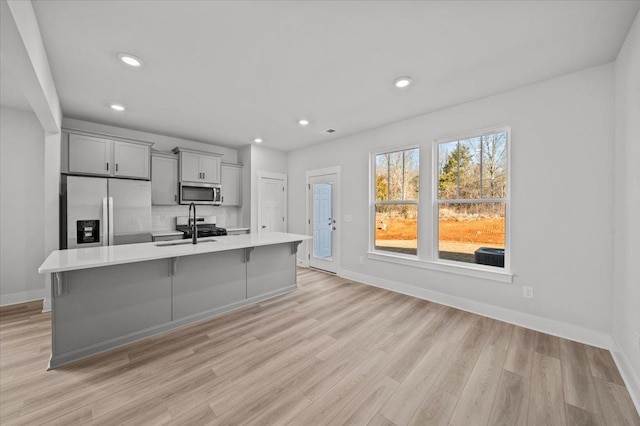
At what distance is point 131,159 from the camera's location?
4.00 metres

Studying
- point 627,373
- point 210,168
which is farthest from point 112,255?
point 627,373

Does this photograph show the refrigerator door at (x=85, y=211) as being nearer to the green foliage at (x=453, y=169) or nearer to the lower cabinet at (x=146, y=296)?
the lower cabinet at (x=146, y=296)

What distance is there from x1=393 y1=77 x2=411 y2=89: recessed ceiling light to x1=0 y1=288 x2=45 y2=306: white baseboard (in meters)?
5.48

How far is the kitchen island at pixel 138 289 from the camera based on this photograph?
6.89 feet

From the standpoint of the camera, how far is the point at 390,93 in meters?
2.99

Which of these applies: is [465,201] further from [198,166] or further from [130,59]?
[198,166]

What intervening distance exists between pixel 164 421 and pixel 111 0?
2.67 metres

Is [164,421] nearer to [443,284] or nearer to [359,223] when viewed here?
[443,284]

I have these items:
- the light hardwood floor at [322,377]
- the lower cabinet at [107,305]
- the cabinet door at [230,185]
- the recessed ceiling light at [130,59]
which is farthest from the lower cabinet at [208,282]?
the cabinet door at [230,185]

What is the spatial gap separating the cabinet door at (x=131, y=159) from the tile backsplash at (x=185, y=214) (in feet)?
2.62

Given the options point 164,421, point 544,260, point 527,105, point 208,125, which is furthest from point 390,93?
point 164,421

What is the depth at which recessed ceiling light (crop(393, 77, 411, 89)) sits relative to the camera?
2.65 m

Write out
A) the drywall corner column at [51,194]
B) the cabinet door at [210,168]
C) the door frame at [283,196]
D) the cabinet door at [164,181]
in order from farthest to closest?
the door frame at [283,196] → the cabinet door at [210,168] → the cabinet door at [164,181] → the drywall corner column at [51,194]

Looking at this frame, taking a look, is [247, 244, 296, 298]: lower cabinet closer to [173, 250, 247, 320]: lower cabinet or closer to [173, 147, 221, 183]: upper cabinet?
[173, 250, 247, 320]: lower cabinet
